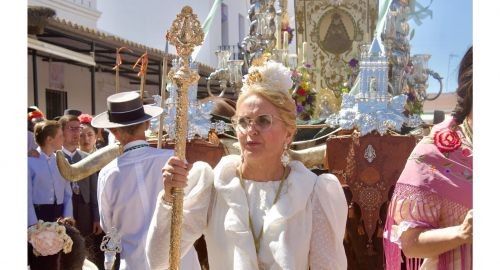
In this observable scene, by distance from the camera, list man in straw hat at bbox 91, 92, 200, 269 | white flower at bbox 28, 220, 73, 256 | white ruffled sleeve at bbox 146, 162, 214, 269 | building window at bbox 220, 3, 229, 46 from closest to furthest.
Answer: white ruffled sleeve at bbox 146, 162, 214, 269 → white flower at bbox 28, 220, 73, 256 → man in straw hat at bbox 91, 92, 200, 269 → building window at bbox 220, 3, 229, 46

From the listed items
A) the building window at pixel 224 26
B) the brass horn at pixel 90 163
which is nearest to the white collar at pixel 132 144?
the brass horn at pixel 90 163

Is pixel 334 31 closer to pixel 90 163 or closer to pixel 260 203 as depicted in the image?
pixel 90 163

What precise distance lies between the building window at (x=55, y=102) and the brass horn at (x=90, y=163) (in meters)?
7.36

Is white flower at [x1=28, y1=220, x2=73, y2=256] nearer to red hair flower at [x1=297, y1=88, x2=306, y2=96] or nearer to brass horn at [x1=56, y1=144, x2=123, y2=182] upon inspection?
brass horn at [x1=56, y1=144, x2=123, y2=182]

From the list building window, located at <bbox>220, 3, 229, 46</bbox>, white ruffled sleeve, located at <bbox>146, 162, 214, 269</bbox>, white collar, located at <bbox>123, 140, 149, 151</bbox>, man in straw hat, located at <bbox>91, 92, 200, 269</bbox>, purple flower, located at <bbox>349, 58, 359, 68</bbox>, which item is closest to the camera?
white ruffled sleeve, located at <bbox>146, 162, 214, 269</bbox>

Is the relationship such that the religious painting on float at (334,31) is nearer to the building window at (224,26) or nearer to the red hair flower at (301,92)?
the red hair flower at (301,92)

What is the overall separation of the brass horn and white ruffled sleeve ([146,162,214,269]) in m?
2.10

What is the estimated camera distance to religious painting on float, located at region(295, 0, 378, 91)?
8.11 metres

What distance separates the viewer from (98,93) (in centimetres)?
1391

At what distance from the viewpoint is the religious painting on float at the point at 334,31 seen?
8.11m

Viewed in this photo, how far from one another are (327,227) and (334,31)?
19.7 feet

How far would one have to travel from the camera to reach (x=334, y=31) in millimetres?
8219

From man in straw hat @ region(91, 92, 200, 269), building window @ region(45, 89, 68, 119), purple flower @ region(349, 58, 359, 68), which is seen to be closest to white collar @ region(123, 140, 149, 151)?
man in straw hat @ region(91, 92, 200, 269)

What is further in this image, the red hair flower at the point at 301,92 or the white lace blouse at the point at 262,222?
the red hair flower at the point at 301,92
